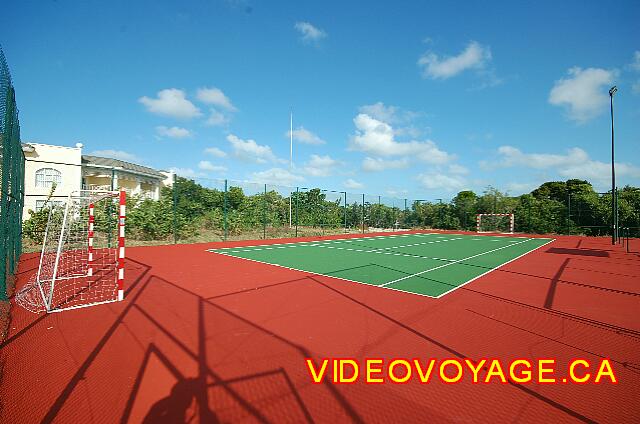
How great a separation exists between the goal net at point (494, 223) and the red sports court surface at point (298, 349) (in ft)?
71.6

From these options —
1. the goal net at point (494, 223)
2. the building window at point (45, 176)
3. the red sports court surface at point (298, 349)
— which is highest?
the building window at point (45, 176)

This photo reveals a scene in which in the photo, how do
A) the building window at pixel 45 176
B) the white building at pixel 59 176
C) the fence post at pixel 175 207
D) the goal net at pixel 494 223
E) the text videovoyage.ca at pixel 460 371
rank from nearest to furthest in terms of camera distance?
1. the text videovoyage.ca at pixel 460 371
2. the white building at pixel 59 176
3. the fence post at pixel 175 207
4. the building window at pixel 45 176
5. the goal net at pixel 494 223

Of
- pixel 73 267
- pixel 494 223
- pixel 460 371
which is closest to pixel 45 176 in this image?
pixel 73 267

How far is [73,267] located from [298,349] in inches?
343

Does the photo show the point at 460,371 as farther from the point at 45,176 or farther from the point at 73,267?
the point at 45,176

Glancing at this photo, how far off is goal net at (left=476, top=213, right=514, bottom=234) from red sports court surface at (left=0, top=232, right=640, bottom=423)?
2182cm

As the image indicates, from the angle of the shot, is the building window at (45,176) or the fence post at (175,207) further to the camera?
the building window at (45,176)

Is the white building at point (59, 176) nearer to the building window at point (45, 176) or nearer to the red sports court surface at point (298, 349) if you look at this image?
the building window at point (45, 176)

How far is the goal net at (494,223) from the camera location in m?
26.8

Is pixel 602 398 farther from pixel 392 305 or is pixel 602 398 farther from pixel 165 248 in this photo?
pixel 165 248

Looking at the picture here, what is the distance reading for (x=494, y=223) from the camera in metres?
27.7

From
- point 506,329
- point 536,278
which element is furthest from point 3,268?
point 536,278

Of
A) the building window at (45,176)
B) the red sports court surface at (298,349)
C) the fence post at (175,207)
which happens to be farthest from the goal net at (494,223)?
the building window at (45,176)

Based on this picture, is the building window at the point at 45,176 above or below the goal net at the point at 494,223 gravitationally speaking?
above
